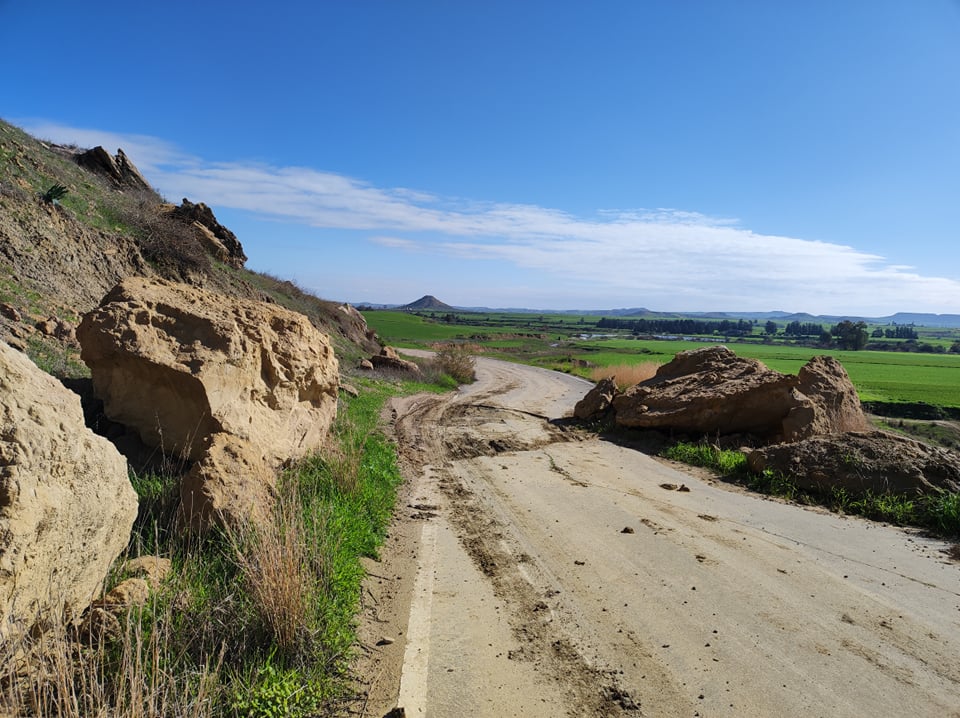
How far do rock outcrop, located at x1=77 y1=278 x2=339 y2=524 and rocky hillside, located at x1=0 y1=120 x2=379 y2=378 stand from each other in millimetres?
1855

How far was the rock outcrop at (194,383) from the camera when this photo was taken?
6.22 metres

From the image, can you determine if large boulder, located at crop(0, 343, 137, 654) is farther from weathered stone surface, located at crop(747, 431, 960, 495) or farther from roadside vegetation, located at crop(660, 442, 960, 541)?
weathered stone surface, located at crop(747, 431, 960, 495)

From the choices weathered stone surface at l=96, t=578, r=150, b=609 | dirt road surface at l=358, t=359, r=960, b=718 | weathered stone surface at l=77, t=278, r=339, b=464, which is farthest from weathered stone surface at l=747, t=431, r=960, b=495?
weathered stone surface at l=96, t=578, r=150, b=609

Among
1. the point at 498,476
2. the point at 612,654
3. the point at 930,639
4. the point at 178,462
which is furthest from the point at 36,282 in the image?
the point at 930,639

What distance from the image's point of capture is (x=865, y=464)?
9680mm

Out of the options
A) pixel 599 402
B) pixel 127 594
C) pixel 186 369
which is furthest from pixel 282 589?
pixel 599 402

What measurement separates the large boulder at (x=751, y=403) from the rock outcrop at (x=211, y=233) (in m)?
19.1

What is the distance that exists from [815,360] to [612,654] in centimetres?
1206

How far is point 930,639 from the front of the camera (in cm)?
507

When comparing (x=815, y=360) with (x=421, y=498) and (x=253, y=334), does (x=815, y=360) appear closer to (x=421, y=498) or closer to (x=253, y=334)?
(x=421, y=498)

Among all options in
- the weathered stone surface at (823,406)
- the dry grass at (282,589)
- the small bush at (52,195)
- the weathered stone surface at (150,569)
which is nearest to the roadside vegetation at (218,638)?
the dry grass at (282,589)

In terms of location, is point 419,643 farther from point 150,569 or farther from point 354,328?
point 354,328

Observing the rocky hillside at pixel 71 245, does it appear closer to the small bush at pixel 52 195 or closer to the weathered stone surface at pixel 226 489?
the small bush at pixel 52 195

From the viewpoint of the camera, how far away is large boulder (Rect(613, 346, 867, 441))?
13.0 meters
